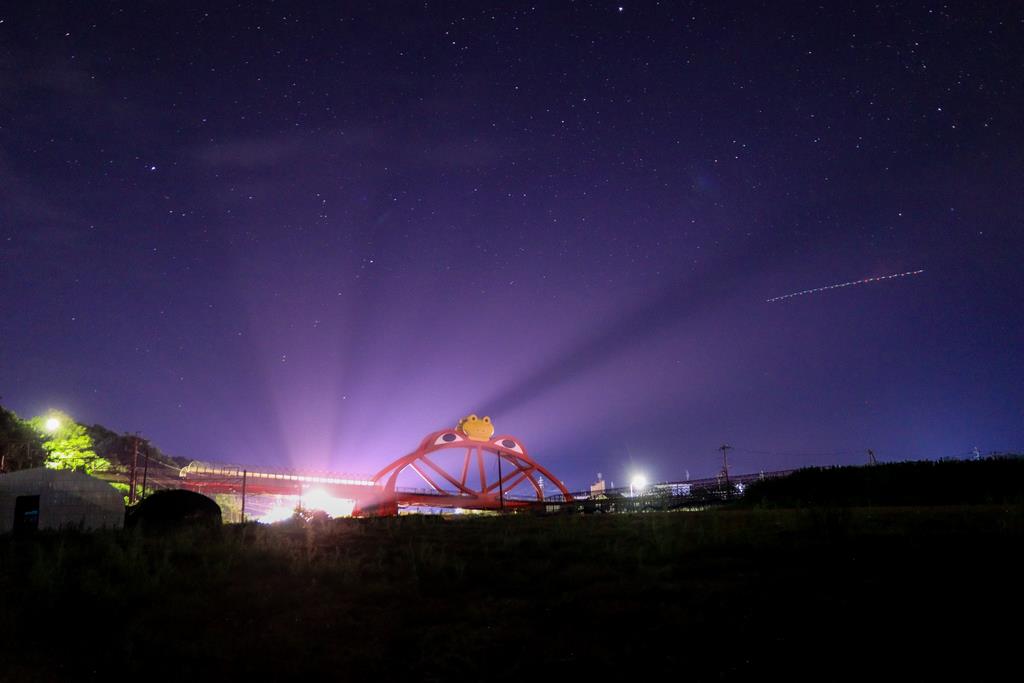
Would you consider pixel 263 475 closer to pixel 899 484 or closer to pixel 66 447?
pixel 66 447

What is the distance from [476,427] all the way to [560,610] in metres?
85.8

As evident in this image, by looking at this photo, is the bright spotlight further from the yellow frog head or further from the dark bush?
the dark bush

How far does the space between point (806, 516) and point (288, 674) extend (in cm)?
1129

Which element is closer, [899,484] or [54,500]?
[899,484]

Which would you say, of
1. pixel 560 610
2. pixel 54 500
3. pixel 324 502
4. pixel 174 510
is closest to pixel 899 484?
pixel 560 610

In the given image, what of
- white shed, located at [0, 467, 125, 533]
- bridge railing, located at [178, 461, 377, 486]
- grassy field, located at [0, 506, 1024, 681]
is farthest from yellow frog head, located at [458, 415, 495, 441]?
grassy field, located at [0, 506, 1024, 681]

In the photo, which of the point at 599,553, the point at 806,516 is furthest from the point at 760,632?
the point at 806,516

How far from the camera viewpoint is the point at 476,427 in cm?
9362

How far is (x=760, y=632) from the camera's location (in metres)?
7.09

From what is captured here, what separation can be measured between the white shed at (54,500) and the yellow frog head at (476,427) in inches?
2298

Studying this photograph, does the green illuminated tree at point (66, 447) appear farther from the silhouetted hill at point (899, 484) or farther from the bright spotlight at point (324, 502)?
the silhouetted hill at point (899, 484)

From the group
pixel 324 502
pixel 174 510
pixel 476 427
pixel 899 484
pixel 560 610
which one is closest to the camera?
pixel 560 610

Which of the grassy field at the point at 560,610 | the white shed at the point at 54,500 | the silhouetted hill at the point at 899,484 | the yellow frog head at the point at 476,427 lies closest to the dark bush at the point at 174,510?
the white shed at the point at 54,500

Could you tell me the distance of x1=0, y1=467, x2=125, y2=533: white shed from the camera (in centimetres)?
3422
